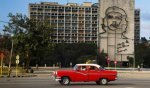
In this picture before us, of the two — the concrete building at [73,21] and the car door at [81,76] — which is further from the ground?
the concrete building at [73,21]

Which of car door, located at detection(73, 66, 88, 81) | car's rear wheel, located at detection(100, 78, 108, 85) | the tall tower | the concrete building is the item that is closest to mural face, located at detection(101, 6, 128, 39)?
the tall tower

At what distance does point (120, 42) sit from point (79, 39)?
80.5ft

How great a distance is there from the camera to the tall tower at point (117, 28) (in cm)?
16412

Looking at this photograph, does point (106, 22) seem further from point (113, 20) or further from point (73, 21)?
point (73, 21)

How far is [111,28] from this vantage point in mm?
165250

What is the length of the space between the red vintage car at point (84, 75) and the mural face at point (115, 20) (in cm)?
12878

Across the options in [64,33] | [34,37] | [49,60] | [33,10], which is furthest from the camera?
[64,33]

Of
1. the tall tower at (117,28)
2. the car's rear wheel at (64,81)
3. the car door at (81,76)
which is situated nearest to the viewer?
the car's rear wheel at (64,81)

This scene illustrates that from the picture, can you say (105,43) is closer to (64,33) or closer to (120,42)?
(120,42)

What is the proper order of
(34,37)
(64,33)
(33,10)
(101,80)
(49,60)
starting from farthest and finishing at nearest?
(64,33), (33,10), (49,60), (34,37), (101,80)

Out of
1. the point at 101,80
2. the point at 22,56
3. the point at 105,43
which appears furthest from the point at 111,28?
the point at 101,80

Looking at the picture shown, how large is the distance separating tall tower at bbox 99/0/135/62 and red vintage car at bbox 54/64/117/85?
127700mm

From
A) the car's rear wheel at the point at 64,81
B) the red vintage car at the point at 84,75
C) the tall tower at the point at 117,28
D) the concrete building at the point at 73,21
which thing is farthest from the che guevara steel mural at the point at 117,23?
the car's rear wheel at the point at 64,81

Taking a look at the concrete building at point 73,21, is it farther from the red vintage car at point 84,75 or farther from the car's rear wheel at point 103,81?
the car's rear wheel at point 103,81
